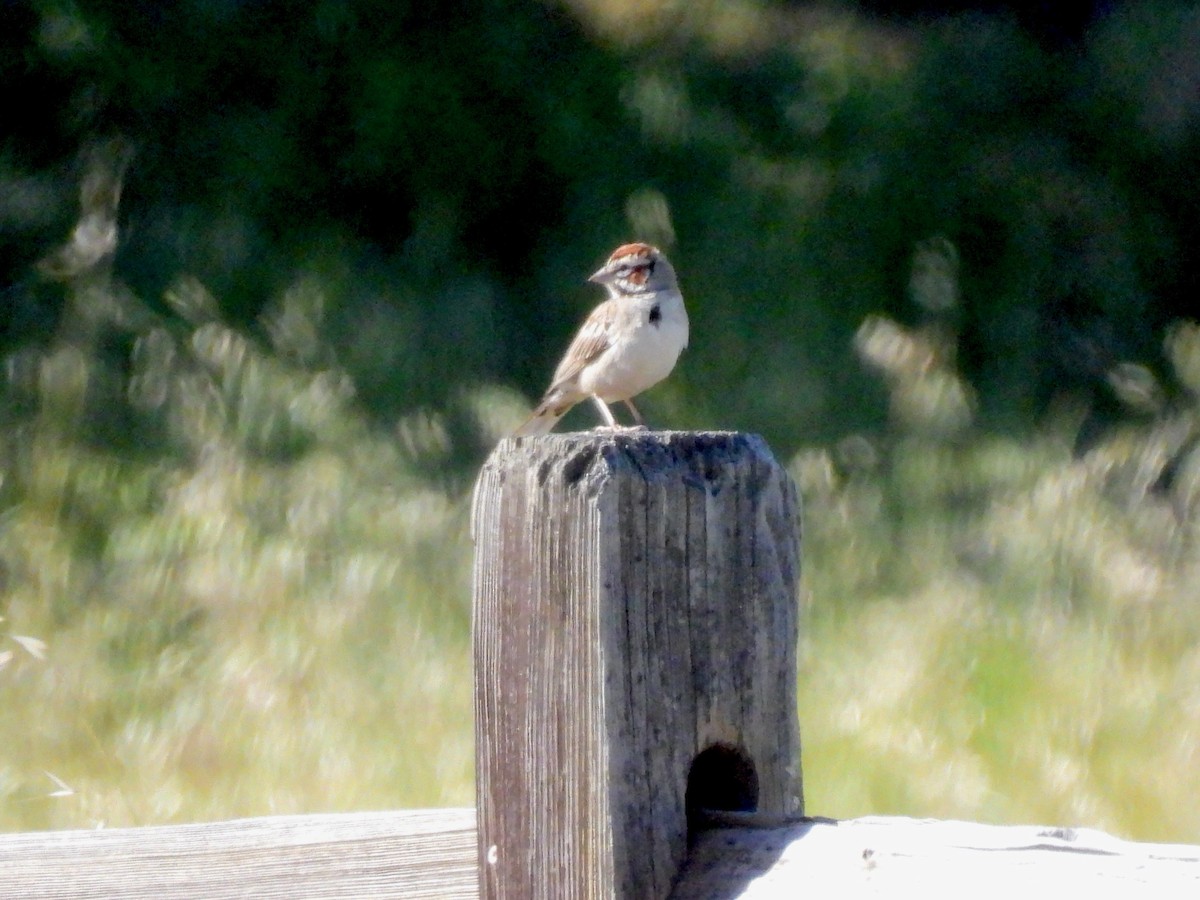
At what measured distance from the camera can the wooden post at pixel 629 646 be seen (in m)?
1.58

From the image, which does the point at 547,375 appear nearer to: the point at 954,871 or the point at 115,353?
the point at 115,353

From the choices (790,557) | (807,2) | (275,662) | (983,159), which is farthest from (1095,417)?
(790,557)

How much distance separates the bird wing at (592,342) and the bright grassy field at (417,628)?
23 centimetres

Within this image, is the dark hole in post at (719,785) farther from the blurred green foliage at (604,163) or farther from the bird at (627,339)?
the blurred green foliage at (604,163)

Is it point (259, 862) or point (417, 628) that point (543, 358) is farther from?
point (259, 862)

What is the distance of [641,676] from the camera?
1588 mm

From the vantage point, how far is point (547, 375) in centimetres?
689

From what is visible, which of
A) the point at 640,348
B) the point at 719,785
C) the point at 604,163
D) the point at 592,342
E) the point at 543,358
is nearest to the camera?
the point at 719,785

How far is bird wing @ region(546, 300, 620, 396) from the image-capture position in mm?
4750

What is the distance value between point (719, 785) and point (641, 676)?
0.64 feet

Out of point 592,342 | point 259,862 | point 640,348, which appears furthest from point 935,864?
point 592,342

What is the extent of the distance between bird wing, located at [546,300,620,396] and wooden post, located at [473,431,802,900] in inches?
120

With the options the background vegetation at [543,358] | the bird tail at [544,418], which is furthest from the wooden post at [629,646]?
the bird tail at [544,418]

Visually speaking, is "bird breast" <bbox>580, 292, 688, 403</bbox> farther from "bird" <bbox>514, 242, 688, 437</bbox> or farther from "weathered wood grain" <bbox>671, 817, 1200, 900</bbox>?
"weathered wood grain" <bbox>671, 817, 1200, 900</bbox>
